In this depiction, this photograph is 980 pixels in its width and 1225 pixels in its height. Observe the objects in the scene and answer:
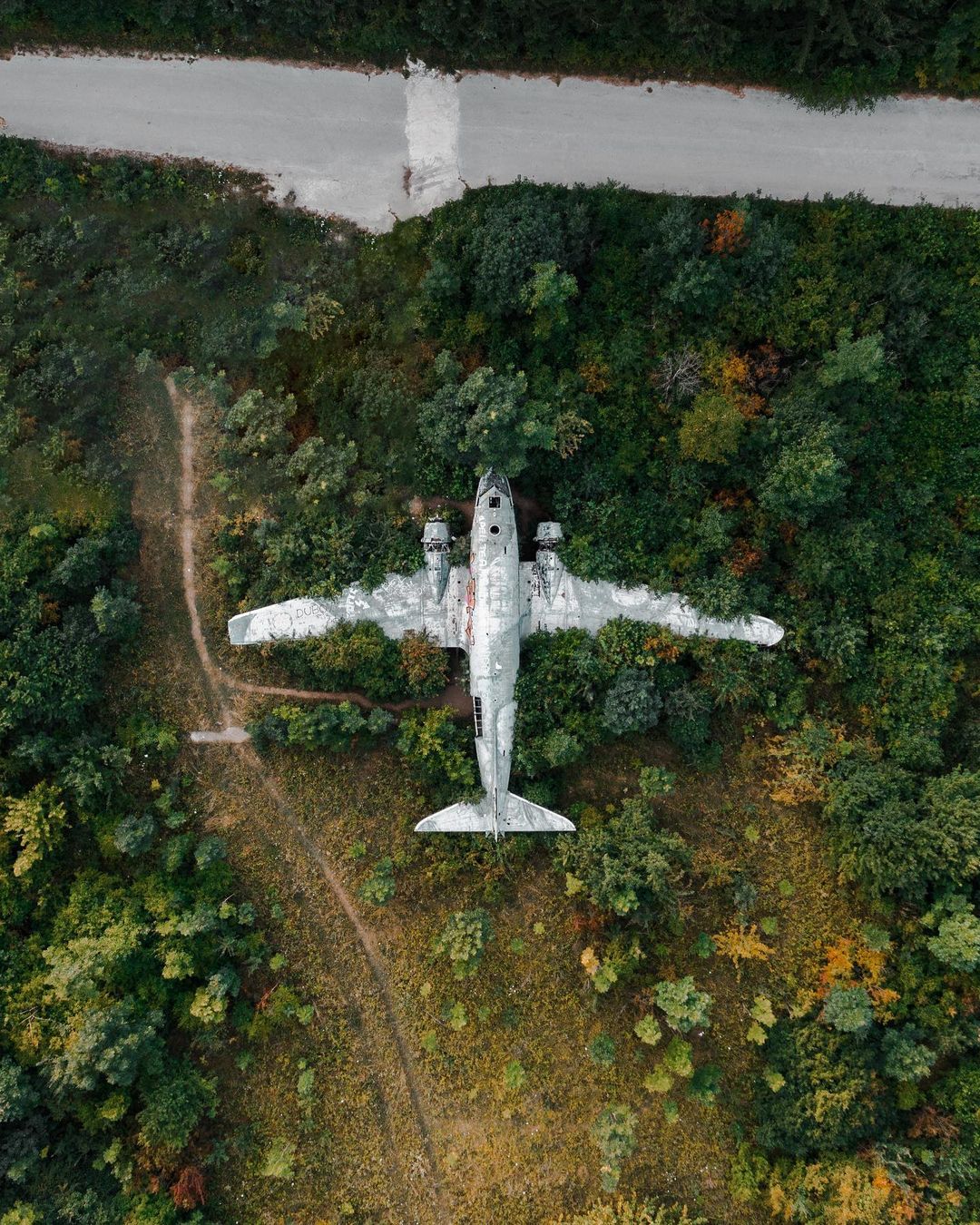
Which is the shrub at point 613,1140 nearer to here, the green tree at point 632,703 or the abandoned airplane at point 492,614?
the abandoned airplane at point 492,614

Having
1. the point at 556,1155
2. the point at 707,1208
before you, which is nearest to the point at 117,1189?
the point at 556,1155

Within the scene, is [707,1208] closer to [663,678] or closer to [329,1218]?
[329,1218]

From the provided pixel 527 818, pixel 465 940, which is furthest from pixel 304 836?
pixel 527 818

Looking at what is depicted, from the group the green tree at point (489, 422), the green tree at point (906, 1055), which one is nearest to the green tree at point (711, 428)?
the green tree at point (489, 422)

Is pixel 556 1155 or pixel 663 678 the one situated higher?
pixel 663 678

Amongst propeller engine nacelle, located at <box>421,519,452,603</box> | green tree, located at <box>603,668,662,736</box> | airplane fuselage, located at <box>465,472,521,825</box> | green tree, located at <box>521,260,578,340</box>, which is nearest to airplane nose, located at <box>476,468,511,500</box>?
airplane fuselage, located at <box>465,472,521,825</box>

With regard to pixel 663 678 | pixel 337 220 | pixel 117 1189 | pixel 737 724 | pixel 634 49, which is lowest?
pixel 117 1189
